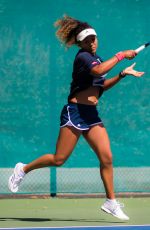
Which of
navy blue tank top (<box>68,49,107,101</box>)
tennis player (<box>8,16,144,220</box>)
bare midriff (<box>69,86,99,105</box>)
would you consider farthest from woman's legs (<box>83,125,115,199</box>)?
navy blue tank top (<box>68,49,107,101</box>)

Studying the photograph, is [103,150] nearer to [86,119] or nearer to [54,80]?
[86,119]

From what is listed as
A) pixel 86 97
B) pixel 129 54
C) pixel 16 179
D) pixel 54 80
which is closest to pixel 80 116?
pixel 86 97

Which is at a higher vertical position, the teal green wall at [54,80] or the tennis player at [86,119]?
the teal green wall at [54,80]

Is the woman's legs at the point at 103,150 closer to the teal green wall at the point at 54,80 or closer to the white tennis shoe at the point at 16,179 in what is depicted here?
the white tennis shoe at the point at 16,179

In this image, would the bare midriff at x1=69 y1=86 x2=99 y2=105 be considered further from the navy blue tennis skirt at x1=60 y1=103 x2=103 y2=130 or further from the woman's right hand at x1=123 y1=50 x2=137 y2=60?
the woman's right hand at x1=123 y1=50 x2=137 y2=60

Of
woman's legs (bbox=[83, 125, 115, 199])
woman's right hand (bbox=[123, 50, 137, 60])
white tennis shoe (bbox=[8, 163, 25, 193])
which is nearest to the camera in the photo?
woman's right hand (bbox=[123, 50, 137, 60])

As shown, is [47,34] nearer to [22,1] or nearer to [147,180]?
[22,1]

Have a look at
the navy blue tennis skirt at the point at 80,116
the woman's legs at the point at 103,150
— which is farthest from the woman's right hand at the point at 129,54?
the woman's legs at the point at 103,150

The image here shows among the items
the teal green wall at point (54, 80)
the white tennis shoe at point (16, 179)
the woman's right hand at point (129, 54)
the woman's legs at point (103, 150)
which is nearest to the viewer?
the woman's right hand at point (129, 54)

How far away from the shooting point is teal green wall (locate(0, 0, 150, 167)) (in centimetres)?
817

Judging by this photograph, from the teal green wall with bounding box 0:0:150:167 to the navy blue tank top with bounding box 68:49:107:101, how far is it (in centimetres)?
203

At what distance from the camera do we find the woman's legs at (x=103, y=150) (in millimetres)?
6102

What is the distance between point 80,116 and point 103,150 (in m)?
0.33

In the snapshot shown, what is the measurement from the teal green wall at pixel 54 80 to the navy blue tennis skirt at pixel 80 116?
203cm
